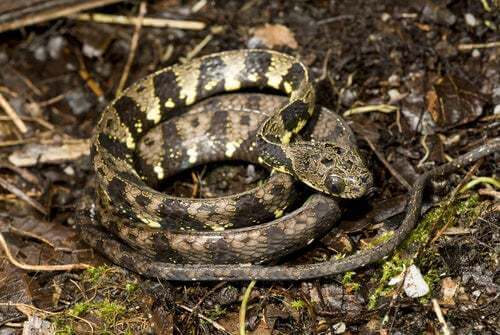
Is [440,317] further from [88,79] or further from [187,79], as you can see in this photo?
[88,79]

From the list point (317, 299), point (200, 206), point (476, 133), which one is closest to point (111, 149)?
point (200, 206)

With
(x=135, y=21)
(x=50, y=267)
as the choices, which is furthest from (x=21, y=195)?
(x=135, y=21)

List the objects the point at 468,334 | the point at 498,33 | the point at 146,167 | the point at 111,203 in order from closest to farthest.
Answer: the point at 468,334 < the point at 111,203 < the point at 146,167 < the point at 498,33

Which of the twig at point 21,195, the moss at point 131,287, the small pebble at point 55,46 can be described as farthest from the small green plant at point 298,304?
the small pebble at point 55,46

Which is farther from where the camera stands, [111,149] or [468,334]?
[111,149]

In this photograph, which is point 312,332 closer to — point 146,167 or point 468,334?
point 468,334

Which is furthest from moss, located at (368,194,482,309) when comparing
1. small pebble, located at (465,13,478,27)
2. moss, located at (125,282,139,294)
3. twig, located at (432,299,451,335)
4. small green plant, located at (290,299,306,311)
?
small pebble, located at (465,13,478,27)
